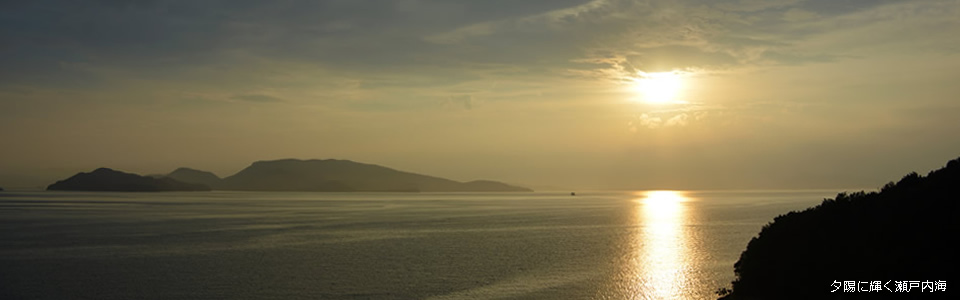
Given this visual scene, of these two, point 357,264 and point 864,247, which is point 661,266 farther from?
point 357,264

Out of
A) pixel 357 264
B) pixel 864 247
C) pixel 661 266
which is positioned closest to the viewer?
pixel 864 247

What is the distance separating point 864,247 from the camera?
1341 inches

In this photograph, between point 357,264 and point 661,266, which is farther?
point 661,266

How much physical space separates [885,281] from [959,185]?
30.7ft

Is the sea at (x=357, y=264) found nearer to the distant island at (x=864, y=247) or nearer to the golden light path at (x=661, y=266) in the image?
the golden light path at (x=661, y=266)

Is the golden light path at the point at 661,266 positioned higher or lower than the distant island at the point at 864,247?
lower

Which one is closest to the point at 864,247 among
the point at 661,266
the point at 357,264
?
the point at 661,266

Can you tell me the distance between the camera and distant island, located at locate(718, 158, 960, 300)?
3012 cm

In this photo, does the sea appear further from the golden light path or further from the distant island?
the distant island

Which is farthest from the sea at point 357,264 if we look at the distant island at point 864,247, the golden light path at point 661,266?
the distant island at point 864,247

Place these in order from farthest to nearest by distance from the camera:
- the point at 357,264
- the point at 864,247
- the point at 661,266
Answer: the point at 661,266 → the point at 357,264 → the point at 864,247

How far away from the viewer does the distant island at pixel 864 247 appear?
3012cm

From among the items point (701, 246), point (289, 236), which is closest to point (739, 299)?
point (701, 246)

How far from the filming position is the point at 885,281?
30578 mm
